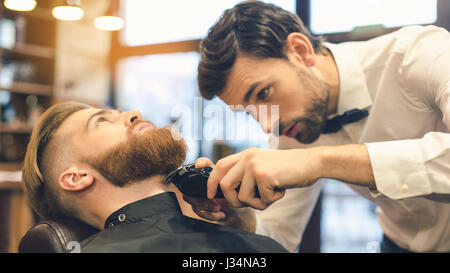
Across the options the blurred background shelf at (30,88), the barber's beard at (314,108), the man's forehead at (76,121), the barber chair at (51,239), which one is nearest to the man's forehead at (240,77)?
the barber's beard at (314,108)

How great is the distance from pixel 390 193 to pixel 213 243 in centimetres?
56

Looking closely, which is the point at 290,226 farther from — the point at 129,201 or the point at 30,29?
the point at 30,29

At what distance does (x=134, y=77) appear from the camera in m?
4.27

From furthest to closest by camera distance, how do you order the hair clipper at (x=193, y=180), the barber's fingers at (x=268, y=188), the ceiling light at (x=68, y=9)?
the ceiling light at (x=68, y=9) → the hair clipper at (x=193, y=180) → the barber's fingers at (x=268, y=188)

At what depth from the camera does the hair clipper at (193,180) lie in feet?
3.66

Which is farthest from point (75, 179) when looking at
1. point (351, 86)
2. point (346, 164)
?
point (351, 86)

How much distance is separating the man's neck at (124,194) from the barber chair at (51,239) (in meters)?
0.15

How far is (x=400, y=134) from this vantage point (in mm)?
1554

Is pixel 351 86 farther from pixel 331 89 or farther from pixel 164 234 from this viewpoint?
pixel 164 234

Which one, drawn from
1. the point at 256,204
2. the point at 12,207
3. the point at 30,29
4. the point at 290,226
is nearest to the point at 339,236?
the point at 290,226

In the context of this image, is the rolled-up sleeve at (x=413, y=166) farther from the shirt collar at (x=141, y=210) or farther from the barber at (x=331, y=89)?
the shirt collar at (x=141, y=210)

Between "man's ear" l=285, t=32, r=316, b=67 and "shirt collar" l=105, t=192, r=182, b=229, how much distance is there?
0.84m

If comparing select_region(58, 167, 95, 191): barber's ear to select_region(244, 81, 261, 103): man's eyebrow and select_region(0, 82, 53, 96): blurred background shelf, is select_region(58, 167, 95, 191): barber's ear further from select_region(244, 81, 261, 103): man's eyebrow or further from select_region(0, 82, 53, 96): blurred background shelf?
select_region(0, 82, 53, 96): blurred background shelf

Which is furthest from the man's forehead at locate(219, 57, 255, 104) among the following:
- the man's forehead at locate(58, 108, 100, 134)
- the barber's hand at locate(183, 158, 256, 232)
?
the man's forehead at locate(58, 108, 100, 134)
